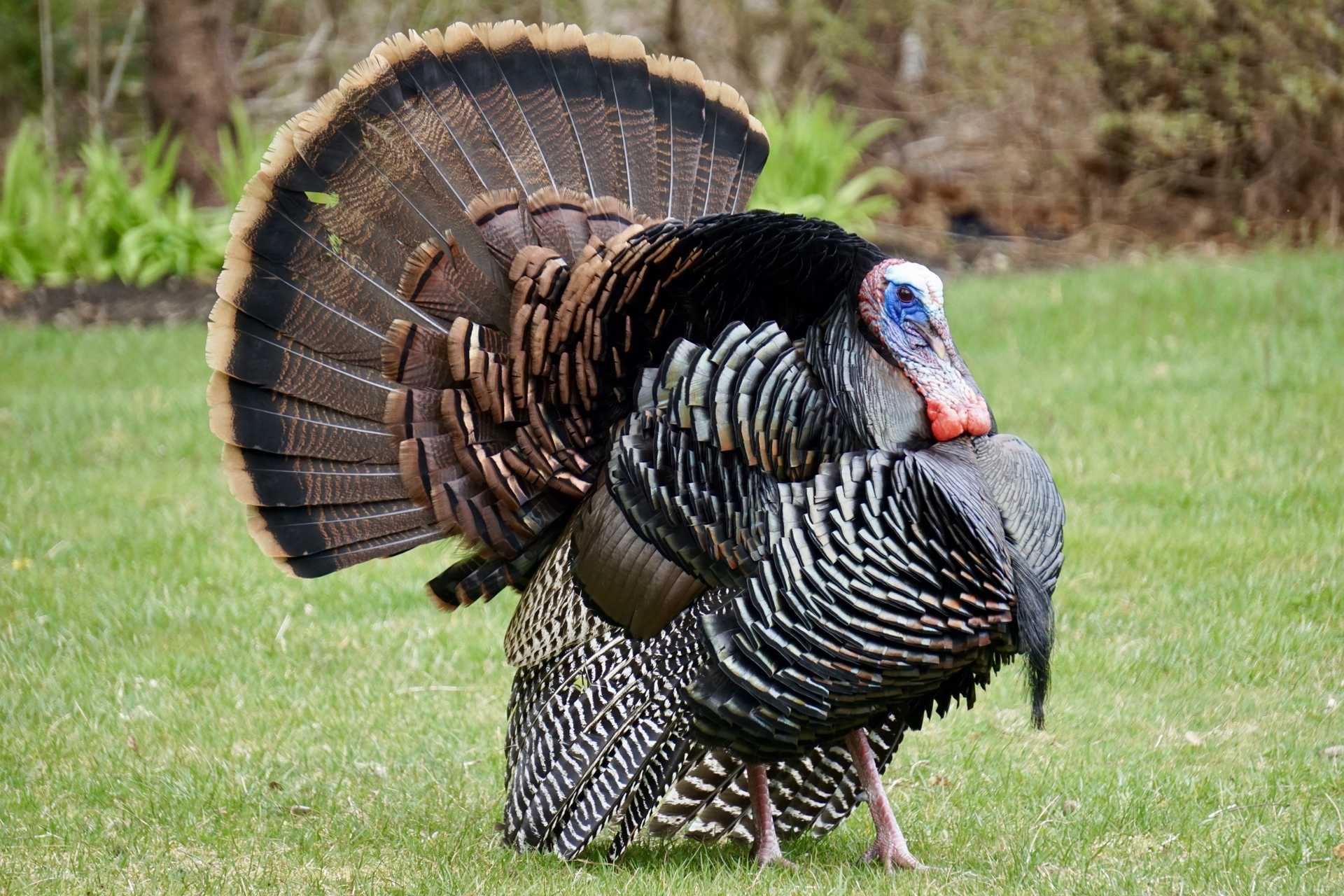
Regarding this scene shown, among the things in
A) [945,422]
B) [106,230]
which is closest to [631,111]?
[945,422]

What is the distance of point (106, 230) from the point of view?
36.4ft

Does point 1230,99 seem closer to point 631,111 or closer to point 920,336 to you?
point 631,111

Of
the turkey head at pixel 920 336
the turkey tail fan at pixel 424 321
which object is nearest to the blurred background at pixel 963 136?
the turkey tail fan at pixel 424 321

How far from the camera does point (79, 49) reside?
1548 cm

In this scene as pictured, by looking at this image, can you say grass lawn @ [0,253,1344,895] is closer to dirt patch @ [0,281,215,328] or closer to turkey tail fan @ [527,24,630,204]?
turkey tail fan @ [527,24,630,204]

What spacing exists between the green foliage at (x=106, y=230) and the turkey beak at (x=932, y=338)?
828 centimetres

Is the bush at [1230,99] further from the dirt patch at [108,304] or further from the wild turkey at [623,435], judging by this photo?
the wild turkey at [623,435]

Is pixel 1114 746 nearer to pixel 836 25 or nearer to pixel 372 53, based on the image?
pixel 372 53

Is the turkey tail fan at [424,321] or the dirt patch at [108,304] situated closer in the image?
the turkey tail fan at [424,321]

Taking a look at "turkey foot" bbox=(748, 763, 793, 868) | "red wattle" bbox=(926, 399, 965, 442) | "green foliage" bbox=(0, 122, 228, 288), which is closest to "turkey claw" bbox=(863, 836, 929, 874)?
"turkey foot" bbox=(748, 763, 793, 868)

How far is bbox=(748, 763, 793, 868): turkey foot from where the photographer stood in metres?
3.76

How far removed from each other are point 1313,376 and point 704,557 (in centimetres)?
546

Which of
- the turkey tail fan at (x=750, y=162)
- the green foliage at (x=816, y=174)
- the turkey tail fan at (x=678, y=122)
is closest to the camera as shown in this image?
the turkey tail fan at (x=678, y=122)

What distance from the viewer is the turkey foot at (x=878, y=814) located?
3.66m
